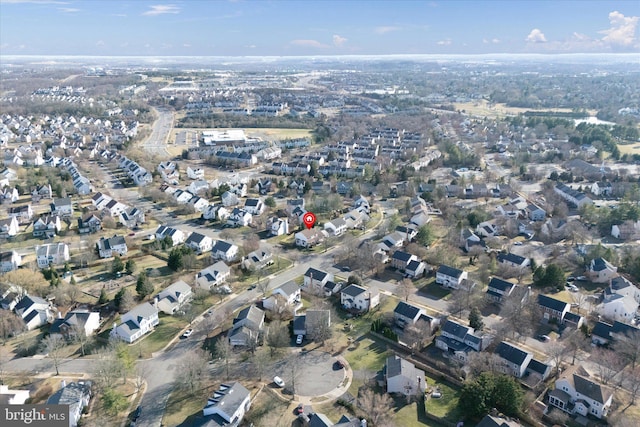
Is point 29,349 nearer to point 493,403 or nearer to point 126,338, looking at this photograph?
point 126,338

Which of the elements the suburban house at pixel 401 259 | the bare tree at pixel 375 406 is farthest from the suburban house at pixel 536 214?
the bare tree at pixel 375 406

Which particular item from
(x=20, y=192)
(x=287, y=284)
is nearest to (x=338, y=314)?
(x=287, y=284)

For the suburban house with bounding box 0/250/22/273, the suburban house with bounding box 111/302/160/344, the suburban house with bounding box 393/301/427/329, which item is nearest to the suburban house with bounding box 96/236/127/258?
the suburban house with bounding box 0/250/22/273

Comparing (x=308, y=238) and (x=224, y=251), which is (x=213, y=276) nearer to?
(x=224, y=251)

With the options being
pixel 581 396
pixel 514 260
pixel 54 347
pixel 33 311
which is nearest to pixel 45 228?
pixel 33 311

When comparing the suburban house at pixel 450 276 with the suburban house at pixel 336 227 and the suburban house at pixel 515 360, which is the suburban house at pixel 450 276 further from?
the suburban house at pixel 336 227

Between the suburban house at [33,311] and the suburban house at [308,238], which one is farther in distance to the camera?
the suburban house at [308,238]

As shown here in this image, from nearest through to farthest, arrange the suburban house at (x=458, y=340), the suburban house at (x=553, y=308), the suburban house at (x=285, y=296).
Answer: the suburban house at (x=458, y=340) → the suburban house at (x=553, y=308) → the suburban house at (x=285, y=296)
